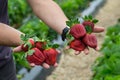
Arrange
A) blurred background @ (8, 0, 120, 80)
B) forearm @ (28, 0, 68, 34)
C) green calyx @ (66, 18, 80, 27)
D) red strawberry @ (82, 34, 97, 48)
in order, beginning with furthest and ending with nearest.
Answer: blurred background @ (8, 0, 120, 80) < forearm @ (28, 0, 68, 34) < green calyx @ (66, 18, 80, 27) < red strawberry @ (82, 34, 97, 48)

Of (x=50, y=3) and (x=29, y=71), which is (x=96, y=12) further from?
(x=50, y=3)

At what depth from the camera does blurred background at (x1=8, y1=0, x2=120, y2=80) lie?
5.06 meters

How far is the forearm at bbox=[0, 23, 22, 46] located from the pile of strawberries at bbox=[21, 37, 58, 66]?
0.19ft

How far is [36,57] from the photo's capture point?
2543mm

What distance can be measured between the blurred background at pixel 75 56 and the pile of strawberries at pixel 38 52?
3.55 feet

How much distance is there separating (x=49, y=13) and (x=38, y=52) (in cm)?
51

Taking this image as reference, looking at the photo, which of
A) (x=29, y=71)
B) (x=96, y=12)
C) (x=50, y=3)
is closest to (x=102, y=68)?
(x=29, y=71)

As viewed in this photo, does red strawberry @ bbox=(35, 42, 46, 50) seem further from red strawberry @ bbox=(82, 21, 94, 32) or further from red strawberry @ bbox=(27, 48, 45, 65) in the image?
red strawberry @ bbox=(82, 21, 94, 32)

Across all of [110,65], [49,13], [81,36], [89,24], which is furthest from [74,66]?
[81,36]

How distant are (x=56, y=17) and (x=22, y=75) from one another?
278 centimetres

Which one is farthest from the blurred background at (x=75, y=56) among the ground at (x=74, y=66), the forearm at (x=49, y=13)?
the forearm at (x=49, y=13)

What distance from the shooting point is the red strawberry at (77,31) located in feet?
8.77

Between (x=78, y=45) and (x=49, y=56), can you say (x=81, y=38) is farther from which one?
(x=49, y=56)

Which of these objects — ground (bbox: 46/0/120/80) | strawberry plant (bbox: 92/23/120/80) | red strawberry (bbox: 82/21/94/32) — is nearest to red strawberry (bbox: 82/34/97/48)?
red strawberry (bbox: 82/21/94/32)
